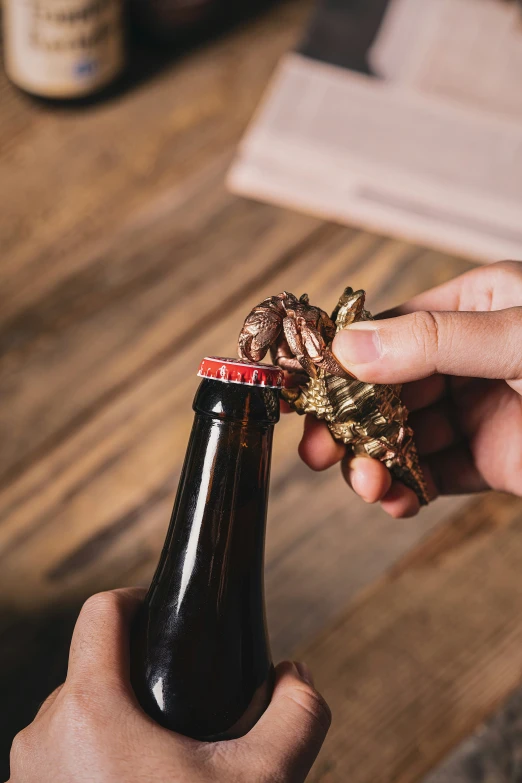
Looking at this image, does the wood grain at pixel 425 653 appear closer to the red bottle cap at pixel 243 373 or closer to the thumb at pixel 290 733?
the thumb at pixel 290 733

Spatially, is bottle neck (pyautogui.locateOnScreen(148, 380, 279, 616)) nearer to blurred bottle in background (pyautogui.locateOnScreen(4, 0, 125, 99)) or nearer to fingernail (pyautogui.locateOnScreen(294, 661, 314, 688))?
fingernail (pyautogui.locateOnScreen(294, 661, 314, 688))

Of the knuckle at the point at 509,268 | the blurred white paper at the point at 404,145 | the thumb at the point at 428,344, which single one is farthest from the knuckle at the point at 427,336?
the blurred white paper at the point at 404,145

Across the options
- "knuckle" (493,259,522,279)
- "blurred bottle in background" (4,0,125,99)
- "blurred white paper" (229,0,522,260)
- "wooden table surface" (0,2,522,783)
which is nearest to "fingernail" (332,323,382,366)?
"knuckle" (493,259,522,279)

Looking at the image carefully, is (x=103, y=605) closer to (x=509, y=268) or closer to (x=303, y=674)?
(x=303, y=674)

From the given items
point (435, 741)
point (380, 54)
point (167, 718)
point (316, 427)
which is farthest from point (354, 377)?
point (380, 54)

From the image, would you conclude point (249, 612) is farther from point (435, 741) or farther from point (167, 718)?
point (435, 741)
